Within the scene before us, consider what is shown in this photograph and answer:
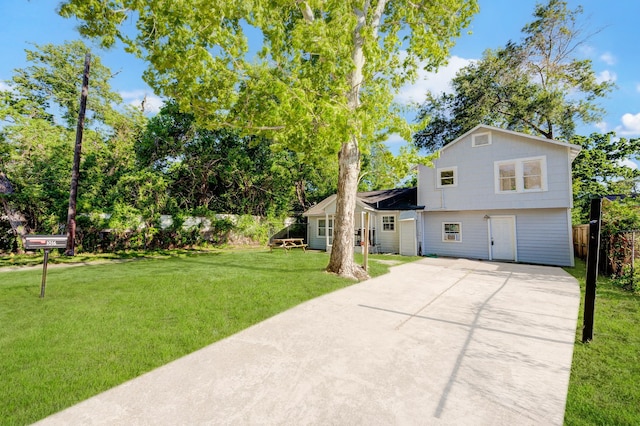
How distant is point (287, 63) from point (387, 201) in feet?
36.7

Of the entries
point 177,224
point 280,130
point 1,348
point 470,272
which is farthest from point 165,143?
point 470,272

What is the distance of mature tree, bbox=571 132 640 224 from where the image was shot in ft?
67.5

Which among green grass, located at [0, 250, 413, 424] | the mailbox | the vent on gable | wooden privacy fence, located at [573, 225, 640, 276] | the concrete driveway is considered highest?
the vent on gable

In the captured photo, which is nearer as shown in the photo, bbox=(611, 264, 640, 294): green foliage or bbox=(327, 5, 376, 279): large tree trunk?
bbox=(611, 264, 640, 294): green foliage

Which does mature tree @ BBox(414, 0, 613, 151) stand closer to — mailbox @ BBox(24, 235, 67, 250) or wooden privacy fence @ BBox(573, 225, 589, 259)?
wooden privacy fence @ BBox(573, 225, 589, 259)

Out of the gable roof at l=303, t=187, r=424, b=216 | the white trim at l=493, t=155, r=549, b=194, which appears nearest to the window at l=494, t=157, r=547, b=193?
the white trim at l=493, t=155, r=549, b=194

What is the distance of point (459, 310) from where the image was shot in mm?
5395

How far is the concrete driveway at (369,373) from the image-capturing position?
94.0 inches

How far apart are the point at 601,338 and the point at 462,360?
8.15 ft

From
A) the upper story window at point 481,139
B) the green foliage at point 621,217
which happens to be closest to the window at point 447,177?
the upper story window at point 481,139

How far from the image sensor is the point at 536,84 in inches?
779

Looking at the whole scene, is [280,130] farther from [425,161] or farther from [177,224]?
[177,224]

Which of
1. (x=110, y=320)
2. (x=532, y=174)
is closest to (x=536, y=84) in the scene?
(x=532, y=174)

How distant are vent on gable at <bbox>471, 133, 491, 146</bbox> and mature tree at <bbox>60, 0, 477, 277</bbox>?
19.5 feet
